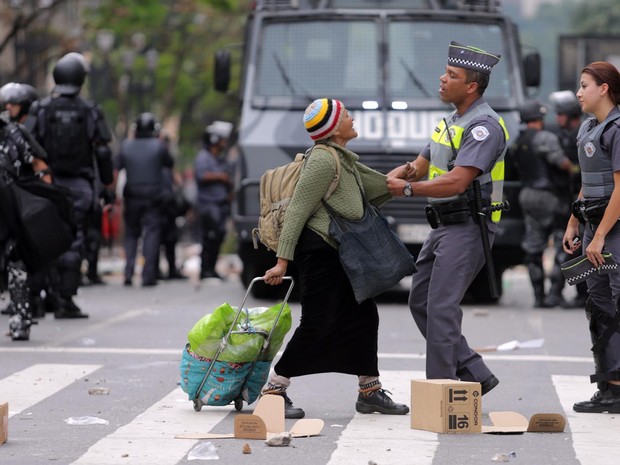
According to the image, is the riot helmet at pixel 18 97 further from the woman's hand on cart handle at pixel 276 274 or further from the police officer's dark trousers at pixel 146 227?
the police officer's dark trousers at pixel 146 227

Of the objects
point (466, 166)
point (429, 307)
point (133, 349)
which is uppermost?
point (466, 166)

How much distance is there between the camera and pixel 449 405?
25.0 ft

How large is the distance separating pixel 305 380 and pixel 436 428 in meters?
2.18

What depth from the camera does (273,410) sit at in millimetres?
7781

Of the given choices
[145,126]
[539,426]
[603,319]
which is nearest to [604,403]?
[603,319]

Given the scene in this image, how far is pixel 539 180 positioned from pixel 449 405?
322 inches

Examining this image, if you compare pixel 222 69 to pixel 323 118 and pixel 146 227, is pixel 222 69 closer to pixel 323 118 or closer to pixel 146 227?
pixel 146 227

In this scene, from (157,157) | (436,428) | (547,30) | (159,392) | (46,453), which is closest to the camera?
(46,453)

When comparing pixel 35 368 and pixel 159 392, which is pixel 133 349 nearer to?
pixel 35 368

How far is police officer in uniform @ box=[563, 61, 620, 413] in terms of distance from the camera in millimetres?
8203

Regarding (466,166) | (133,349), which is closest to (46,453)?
(466,166)

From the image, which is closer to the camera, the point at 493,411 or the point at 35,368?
the point at 493,411

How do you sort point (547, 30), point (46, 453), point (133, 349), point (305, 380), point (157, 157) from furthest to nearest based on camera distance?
point (547, 30)
point (157, 157)
point (133, 349)
point (305, 380)
point (46, 453)

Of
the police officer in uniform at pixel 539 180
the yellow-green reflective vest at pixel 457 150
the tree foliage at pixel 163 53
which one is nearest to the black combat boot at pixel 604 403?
the yellow-green reflective vest at pixel 457 150
